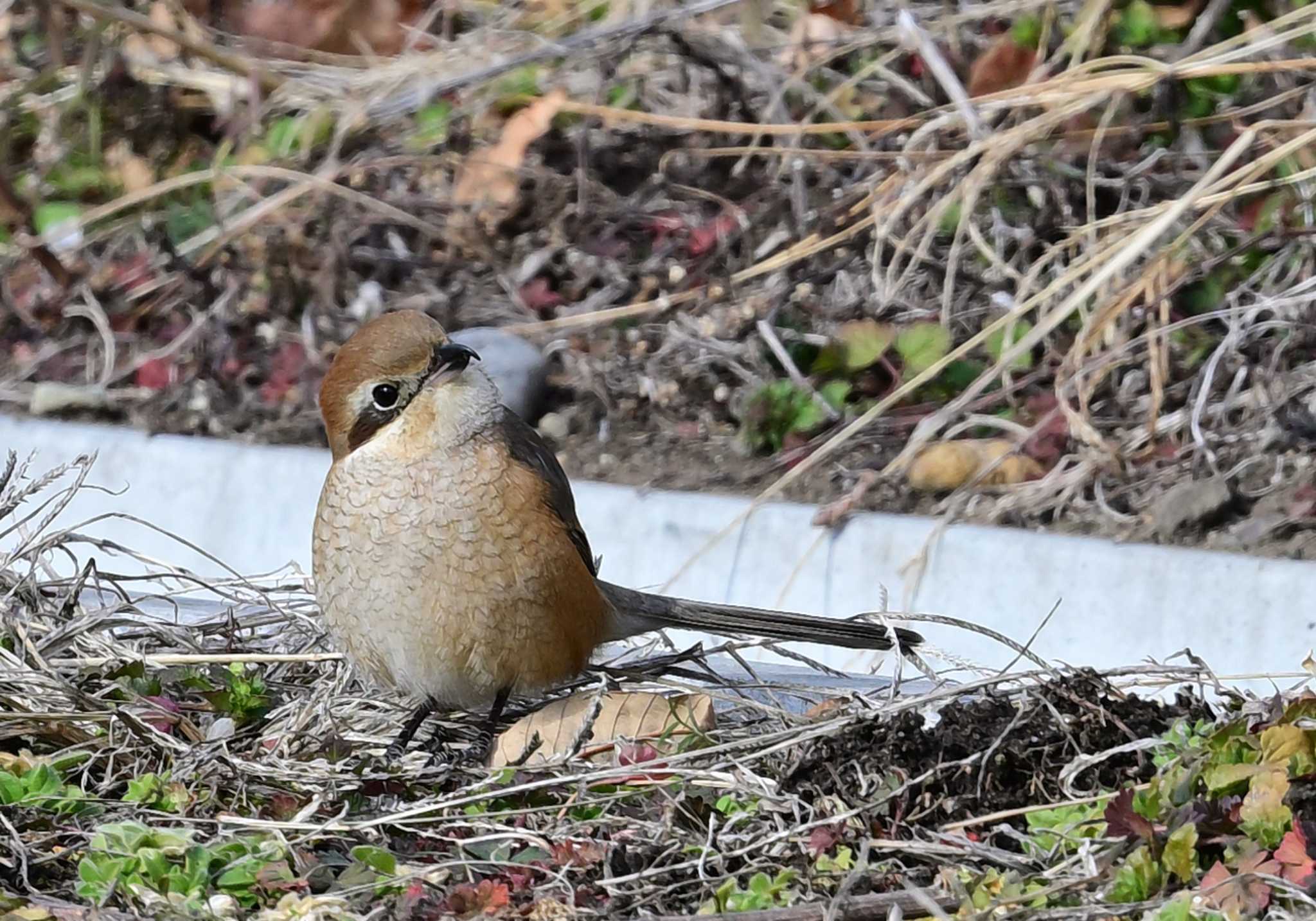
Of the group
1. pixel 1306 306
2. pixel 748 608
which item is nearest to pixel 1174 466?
pixel 1306 306

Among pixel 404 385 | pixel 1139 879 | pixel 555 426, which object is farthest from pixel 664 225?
pixel 1139 879

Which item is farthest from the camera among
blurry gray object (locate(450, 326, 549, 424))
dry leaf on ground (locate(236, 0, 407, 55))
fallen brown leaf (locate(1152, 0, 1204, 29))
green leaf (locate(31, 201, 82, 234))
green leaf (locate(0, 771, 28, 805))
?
dry leaf on ground (locate(236, 0, 407, 55))

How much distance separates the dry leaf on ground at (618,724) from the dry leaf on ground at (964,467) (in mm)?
1871

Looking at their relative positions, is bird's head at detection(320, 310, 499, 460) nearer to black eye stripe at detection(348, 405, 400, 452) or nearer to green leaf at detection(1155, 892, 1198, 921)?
black eye stripe at detection(348, 405, 400, 452)

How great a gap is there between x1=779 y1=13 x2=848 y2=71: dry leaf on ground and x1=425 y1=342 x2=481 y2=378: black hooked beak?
10.5ft

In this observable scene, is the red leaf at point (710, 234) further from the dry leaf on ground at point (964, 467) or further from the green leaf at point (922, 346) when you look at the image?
the dry leaf on ground at point (964, 467)

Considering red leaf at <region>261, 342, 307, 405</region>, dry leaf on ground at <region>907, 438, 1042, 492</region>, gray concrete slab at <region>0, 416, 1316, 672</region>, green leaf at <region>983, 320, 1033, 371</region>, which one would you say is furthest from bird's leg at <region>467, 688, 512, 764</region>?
red leaf at <region>261, 342, 307, 405</region>

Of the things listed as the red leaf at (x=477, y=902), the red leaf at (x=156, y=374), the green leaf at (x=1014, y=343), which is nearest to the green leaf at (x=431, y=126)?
the red leaf at (x=156, y=374)

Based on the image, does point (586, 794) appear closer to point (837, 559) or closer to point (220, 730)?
point (220, 730)

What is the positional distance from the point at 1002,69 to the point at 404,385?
3.31 m

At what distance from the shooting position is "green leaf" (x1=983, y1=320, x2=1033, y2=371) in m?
5.30

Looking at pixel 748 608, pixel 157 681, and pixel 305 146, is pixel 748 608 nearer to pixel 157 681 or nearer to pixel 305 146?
pixel 157 681

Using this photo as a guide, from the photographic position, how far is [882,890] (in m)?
2.54

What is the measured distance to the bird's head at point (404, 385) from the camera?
3420 mm
